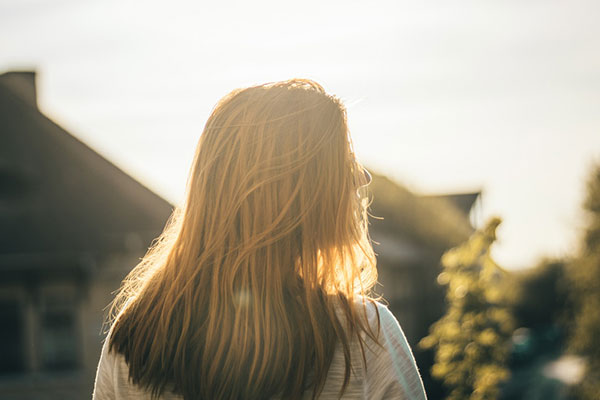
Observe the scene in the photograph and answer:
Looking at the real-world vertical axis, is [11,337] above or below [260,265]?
→ below

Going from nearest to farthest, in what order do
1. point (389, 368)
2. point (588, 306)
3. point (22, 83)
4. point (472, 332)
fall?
1. point (389, 368)
2. point (472, 332)
3. point (588, 306)
4. point (22, 83)

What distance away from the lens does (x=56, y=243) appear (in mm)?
12945

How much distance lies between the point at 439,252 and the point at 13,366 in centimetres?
1593

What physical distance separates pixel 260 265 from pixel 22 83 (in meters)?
14.5

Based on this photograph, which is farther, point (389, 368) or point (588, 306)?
point (588, 306)

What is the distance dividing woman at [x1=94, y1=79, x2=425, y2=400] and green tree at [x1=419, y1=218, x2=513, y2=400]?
15.4 feet

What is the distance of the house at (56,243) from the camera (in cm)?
1231

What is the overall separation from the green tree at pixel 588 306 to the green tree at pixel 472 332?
22.2 feet

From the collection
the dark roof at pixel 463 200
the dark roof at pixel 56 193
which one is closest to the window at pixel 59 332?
the dark roof at pixel 56 193

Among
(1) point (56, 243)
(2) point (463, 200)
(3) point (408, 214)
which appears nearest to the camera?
(1) point (56, 243)


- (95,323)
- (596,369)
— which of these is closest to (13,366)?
(95,323)

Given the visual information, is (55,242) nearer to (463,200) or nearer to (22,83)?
(22,83)

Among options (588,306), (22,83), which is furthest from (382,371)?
(22,83)

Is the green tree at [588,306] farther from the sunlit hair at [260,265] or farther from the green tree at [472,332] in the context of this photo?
the sunlit hair at [260,265]
